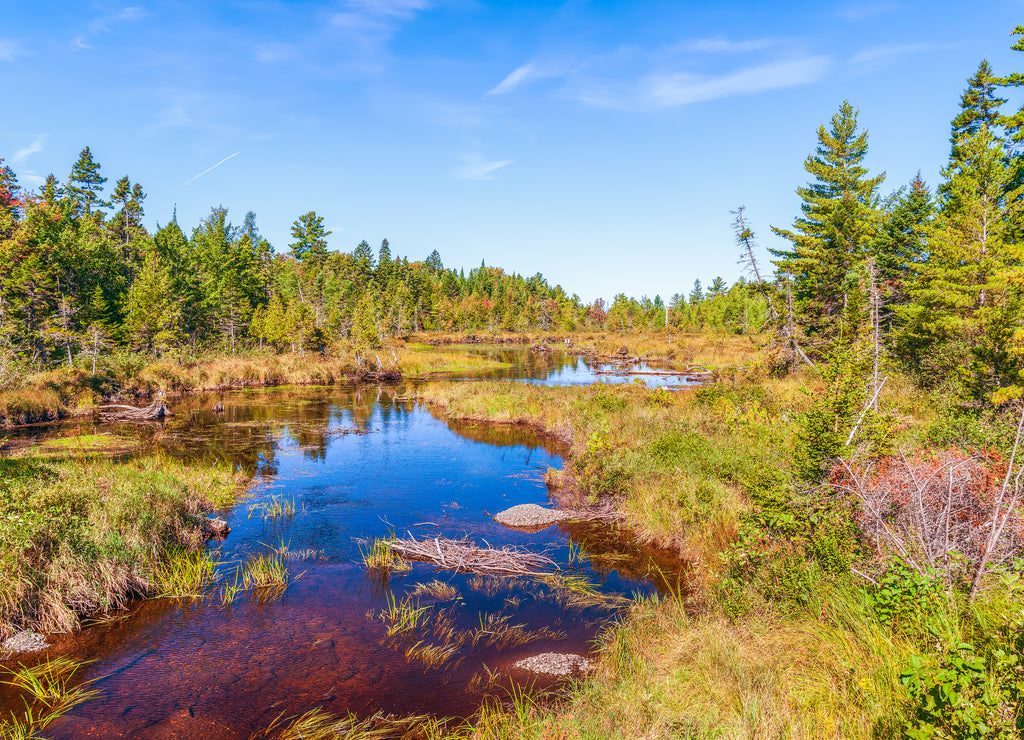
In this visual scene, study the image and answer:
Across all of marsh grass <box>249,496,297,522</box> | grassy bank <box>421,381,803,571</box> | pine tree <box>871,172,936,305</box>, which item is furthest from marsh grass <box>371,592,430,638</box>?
pine tree <box>871,172,936,305</box>

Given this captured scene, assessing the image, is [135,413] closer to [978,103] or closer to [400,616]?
[400,616]

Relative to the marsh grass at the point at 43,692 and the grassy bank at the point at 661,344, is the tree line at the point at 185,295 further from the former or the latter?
the marsh grass at the point at 43,692

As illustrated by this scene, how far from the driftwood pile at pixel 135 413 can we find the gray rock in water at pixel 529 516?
74.5 ft

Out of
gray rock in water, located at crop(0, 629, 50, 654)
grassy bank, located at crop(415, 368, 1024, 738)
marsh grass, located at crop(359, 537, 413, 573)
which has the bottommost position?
marsh grass, located at crop(359, 537, 413, 573)

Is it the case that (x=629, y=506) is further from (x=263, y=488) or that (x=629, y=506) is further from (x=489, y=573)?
(x=263, y=488)

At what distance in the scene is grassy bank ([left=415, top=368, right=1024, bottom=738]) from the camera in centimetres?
428

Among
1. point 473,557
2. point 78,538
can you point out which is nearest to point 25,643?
point 78,538

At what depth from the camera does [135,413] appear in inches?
1093

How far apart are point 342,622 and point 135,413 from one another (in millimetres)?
25405

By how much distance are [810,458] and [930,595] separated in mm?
3419

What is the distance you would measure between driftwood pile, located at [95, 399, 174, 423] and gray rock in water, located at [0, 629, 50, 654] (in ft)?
71.6

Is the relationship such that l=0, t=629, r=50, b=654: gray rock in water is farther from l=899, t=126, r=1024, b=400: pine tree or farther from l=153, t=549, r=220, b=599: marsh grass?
l=899, t=126, r=1024, b=400: pine tree

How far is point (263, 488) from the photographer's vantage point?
17359 mm

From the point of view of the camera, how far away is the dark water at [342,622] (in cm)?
734
